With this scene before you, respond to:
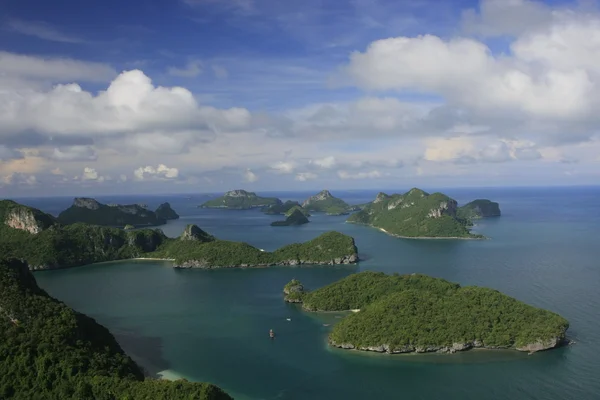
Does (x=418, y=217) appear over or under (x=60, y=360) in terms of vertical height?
over

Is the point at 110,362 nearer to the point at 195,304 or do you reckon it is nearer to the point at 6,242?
the point at 195,304

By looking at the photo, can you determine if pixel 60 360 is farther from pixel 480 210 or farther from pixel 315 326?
pixel 480 210

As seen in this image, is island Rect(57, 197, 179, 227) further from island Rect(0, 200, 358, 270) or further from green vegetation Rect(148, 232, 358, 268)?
green vegetation Rect(148, 232, 358, 268)

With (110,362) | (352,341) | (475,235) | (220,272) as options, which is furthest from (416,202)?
(110,362)

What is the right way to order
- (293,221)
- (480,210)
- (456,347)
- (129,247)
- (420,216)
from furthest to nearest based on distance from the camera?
(480,210), (293,221), (420,216), (129,247), (456,347)

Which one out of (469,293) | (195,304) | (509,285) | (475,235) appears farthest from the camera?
(475,235)

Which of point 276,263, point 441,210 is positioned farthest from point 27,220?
point 441,210

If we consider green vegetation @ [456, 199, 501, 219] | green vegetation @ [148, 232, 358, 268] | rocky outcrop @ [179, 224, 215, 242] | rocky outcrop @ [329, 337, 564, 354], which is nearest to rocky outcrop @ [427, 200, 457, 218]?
green vegetation @ [456, 199, 501, 219]
